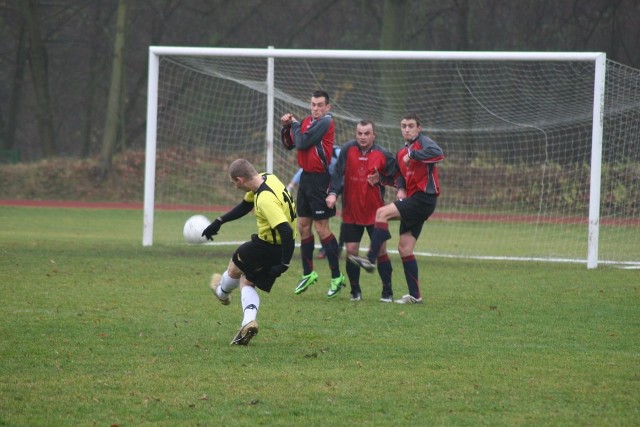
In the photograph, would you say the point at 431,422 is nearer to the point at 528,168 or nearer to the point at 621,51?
the point at 528,168

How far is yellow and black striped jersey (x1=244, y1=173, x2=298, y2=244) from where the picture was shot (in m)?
7.29

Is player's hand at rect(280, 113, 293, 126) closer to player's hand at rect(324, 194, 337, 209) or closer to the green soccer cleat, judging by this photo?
player's hand at rect(324, 194, 337, 209)

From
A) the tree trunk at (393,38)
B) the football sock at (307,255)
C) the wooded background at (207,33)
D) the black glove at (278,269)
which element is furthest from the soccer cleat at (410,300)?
the wooded background at (207,33)

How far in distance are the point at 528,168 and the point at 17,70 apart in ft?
81.0

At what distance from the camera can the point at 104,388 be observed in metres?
5.91

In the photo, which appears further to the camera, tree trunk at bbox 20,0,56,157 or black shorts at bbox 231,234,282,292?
tree trunk at bbox 20,0,56,157

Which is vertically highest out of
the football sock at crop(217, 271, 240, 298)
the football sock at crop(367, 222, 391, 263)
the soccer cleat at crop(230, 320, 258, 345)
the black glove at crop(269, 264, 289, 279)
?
the football sock at crop(367, 222, 391, 263)

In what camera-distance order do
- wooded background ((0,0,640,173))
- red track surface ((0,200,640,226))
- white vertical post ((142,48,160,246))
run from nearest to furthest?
white vertical post ((142,48,160,246))
red track surface ((0,200,640,226))
wooded background ((0,0,640,173))

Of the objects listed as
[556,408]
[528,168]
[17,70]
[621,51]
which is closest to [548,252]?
[528,168]

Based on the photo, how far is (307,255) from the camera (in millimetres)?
10742

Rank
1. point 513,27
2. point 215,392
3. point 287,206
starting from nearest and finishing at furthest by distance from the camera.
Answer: point 215,392 < point 287,206 < point 513,27

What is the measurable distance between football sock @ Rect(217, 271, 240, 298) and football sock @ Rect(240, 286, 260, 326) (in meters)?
0.13

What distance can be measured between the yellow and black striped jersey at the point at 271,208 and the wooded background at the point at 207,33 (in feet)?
84.5

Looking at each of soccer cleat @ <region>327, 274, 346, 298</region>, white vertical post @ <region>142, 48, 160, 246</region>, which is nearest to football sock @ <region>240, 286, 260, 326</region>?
soccer cleat @ <region>327, 274, 346, 298</region>
